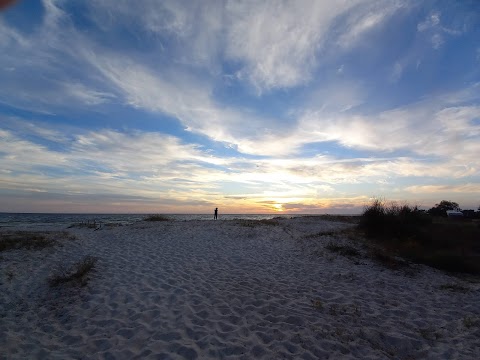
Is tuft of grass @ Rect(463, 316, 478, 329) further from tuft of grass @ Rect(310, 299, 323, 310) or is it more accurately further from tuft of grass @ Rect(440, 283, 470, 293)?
tuft of grass @ Rect(310, 299, 323, 310)

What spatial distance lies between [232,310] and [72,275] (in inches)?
192

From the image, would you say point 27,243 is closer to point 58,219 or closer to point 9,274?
point 9,274

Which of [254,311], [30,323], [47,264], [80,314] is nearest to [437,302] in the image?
[254,311]

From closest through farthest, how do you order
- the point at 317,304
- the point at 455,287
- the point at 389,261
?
the point at 317,304 < the point at 455,287 < the point at 389,261

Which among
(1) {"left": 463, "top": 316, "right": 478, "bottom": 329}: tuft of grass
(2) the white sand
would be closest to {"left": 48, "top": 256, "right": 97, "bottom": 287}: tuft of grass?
(2) the white sand

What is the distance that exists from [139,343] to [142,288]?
284 cm

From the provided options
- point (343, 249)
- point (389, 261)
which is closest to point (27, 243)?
point (343, 249)

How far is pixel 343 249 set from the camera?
13.2 m

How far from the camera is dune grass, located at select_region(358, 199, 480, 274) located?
37.2 feet

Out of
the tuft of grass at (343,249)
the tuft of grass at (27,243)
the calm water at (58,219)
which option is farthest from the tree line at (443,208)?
the tuft of grass at (27,243)

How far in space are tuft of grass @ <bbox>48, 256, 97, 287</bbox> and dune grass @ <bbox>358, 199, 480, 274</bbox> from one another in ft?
36.5

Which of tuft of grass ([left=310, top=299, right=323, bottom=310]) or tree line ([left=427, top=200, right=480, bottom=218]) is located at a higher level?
tree line ([left=427, top=200, right=480, bottom=218])

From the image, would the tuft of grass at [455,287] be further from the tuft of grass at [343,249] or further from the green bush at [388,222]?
the green bush at [388,222]

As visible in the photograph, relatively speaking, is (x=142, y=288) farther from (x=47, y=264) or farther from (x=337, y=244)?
(x=337, y=244)
